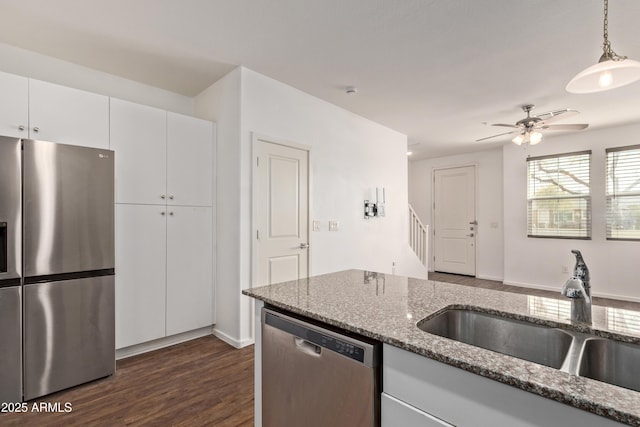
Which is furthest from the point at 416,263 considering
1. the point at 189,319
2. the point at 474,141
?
the point at 189,319

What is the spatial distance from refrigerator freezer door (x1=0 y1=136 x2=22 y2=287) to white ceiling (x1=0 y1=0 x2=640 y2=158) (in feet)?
3.42

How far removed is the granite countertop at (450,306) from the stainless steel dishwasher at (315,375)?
6 centimetres

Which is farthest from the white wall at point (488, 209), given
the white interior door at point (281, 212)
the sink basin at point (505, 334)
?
the sink basin at point (505, 334)

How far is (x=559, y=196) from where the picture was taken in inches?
208

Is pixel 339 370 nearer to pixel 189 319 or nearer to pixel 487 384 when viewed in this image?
pixel 487 384

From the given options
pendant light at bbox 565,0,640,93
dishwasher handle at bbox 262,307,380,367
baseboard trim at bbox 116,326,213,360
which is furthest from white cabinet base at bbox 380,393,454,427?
baseboard trim at bbox 116,326,213,360

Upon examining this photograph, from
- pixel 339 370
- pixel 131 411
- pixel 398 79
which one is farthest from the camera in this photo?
pixel 398 79

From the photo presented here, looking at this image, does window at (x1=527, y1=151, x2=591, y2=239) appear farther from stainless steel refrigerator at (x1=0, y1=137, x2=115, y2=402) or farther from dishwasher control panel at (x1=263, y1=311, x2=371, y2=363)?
stainless steel refrigerator at (x1=0, y1=137, x2=115, y2=402)

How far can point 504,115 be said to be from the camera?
4.37 meters

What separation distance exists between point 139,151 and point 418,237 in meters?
4.70

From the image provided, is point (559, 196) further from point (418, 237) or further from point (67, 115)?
point (67, 115)

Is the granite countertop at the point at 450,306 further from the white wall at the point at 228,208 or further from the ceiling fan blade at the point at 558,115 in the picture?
the ceiling fan blade at the point at 558,115

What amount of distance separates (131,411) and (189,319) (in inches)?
44.1

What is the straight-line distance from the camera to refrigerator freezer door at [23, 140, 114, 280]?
207cm
